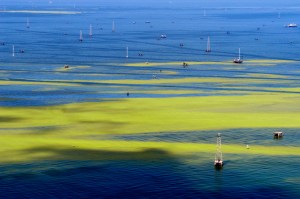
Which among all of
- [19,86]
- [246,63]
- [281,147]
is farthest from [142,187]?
[246,63]

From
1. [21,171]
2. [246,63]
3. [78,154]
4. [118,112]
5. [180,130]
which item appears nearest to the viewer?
[21,171]

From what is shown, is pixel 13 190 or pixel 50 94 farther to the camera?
pixel 50 94

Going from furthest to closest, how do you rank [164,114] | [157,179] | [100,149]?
[164,114] < [100,149] < [157,179]

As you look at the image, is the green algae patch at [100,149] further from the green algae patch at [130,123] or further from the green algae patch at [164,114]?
the green algae patch at [164,114]

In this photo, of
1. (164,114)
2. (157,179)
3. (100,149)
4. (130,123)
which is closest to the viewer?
(157,179)

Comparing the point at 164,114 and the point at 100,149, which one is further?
the point at 164,114

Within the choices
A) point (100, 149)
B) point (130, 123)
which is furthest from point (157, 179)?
point (130, 123)

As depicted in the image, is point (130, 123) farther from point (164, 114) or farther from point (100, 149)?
point (100, 149)

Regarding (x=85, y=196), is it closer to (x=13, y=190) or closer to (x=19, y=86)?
(x=13, y=190)

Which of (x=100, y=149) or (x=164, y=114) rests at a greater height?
(x=164, y=114)

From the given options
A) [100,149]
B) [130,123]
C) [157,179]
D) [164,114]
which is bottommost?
[157,179]

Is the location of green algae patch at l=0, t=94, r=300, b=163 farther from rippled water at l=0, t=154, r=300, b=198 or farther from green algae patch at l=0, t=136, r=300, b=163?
rippled water at l=0, t=154, r=300, b=198
